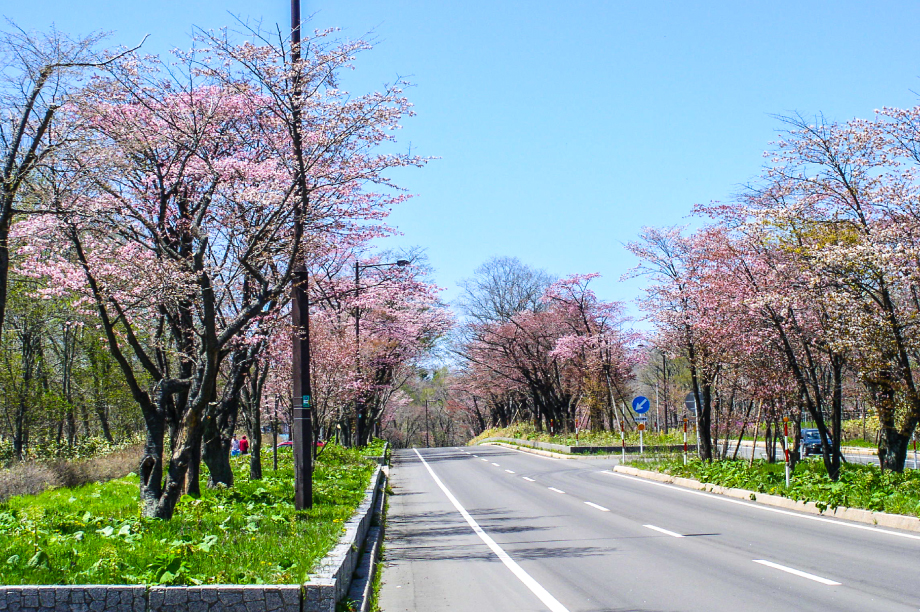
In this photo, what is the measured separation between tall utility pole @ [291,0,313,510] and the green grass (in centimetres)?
49

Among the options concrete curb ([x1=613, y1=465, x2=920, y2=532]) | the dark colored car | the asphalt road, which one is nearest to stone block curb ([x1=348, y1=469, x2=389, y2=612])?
the asphalt road

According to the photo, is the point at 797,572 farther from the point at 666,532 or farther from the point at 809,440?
the point at 809,440

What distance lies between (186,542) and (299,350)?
5.54 m

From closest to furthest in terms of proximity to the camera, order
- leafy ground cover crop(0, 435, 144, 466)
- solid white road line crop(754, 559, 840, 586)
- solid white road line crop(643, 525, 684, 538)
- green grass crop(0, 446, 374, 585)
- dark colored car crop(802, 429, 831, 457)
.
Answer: green grass crop(0, 446, 374, 585) < solid white road line crop(754, 559, 840, 586) < solid white road line crop(643, 525, 684, 538) < leafy ground cover crop(0, 435, 144, 466) < dark colored car crop(802, 429, 831, 457)

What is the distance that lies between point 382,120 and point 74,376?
24775mm

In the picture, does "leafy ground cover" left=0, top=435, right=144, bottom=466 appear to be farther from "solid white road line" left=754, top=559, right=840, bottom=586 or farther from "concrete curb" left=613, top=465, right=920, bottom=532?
"solid white road line" left=754, top=559, right=840, bottom=586

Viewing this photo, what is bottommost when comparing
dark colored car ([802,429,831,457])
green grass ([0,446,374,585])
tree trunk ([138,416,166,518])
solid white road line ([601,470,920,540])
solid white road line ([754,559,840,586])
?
dark colored car ([802,429,831,457])

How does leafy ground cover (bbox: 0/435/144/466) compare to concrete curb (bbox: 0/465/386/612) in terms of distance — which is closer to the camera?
concrete curb (bbox: 0/465/386/612)

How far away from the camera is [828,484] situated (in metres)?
16.8

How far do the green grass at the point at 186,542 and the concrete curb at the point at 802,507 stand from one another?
8.69 meters

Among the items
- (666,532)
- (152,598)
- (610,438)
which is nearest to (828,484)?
(666,532)

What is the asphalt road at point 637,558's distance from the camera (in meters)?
8.02

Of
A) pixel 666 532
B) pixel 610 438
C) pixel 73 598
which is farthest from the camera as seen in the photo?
pixel 610 438

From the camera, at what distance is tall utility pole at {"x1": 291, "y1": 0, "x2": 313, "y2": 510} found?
11.9m
